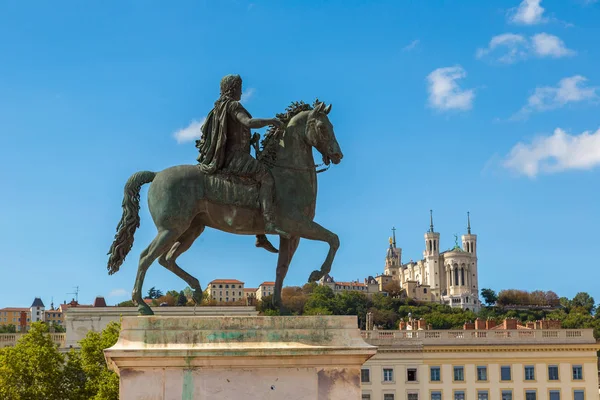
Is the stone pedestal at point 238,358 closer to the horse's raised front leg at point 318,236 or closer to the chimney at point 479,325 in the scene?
the horse's raised front leg at point 318,236

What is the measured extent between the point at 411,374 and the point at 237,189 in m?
54.3

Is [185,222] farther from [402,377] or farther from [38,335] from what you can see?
[402,377]

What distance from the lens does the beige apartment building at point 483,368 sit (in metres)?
63.3

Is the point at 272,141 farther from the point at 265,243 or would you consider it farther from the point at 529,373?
the point at 529,373

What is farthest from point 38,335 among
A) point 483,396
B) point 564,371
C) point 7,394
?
point 564,371

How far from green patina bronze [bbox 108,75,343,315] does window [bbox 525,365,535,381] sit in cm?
5470

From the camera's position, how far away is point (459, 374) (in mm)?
63719

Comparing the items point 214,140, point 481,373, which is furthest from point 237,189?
point 481,373

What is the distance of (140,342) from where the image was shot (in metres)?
10.6

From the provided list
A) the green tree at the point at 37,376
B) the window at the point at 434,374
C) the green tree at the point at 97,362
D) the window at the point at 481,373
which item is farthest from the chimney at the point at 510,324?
the green tree at the point at 37,376

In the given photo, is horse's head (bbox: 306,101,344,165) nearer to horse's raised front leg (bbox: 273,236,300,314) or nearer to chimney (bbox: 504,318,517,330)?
horse's raised front leg (bbox: 273,236,300,314)

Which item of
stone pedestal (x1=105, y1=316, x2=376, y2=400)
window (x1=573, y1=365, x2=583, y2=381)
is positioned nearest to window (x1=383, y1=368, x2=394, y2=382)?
window (x1=573, y1=365, x2=583, y2=381)

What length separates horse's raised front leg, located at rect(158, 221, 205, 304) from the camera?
39.5 ft

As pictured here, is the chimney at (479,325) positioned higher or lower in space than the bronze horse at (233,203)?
lower
